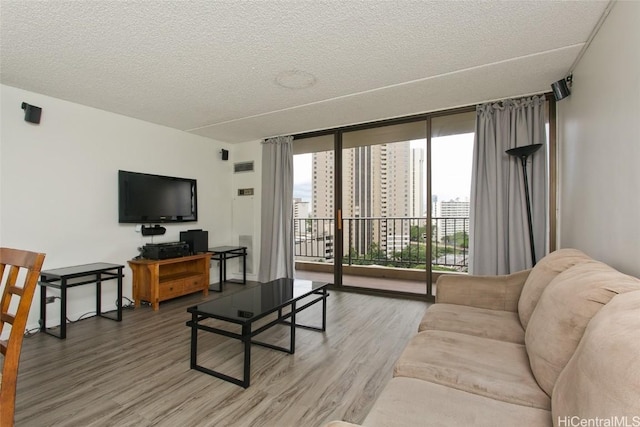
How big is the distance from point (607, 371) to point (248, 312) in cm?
177

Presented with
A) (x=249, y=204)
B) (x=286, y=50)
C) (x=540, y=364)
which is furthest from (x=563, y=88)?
(x=249, y=204)

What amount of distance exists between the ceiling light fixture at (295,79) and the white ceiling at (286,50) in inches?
1.7

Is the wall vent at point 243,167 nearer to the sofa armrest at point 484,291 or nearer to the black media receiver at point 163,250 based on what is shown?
the black media receiver at point 163,250

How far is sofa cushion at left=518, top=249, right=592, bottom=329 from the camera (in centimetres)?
168

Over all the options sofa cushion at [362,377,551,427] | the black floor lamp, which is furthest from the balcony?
sofa cushion at [362,377,551,427]

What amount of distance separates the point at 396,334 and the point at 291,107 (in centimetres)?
262

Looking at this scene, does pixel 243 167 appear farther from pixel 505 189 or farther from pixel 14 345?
pixel 14 345

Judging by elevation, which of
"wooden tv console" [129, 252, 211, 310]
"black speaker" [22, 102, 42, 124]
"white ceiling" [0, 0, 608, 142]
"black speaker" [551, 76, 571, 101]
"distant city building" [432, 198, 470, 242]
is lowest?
"wooden tv console" [129, 252, 211, 310]

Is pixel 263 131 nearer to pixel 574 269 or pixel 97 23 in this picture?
pixel 97 23

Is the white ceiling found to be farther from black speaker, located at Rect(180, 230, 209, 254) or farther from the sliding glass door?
black speaker, located at Rect(180, 230, 209, 254)

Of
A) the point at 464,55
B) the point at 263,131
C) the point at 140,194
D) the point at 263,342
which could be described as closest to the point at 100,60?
the point at 140,194

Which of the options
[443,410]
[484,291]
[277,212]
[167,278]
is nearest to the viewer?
[443,410]

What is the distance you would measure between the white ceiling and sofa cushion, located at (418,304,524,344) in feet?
6.15

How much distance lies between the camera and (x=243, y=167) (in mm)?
5164
